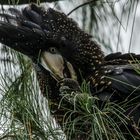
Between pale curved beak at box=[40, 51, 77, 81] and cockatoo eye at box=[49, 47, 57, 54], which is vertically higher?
cockatoo eye at box=[49, 47, 57, 54]

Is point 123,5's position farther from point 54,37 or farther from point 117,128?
point 117,128

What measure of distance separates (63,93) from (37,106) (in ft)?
0.21

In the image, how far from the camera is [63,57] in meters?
1.53

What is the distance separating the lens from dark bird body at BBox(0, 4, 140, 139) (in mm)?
1444

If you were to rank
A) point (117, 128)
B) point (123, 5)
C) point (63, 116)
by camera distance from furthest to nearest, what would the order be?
1. point (123, 5)
2. point (63, 116)
3. point (117, 128)

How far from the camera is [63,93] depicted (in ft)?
4.62

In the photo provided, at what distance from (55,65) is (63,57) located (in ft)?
0.09

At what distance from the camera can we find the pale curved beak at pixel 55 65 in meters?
1.50

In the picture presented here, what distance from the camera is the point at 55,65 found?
4.97 ft

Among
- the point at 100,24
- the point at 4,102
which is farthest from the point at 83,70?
the point at 100,24

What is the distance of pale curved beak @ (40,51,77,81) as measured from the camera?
1500 millimetres

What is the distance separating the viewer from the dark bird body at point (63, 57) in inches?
56.9

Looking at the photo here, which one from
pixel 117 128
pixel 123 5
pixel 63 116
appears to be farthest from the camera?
pixel 123 5

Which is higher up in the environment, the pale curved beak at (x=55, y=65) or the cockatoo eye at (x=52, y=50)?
the cockatoo eye at (x=52, y=50)
